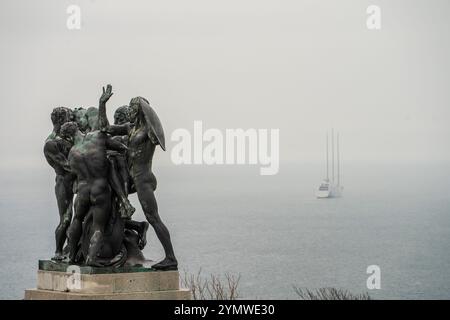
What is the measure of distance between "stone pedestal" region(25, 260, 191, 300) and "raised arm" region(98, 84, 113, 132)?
2316mm

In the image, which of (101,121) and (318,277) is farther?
(318,277)

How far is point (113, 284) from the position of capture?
90.2ft

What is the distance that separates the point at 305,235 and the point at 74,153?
1820 inches

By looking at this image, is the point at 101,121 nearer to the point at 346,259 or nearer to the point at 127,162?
the point at 127,162

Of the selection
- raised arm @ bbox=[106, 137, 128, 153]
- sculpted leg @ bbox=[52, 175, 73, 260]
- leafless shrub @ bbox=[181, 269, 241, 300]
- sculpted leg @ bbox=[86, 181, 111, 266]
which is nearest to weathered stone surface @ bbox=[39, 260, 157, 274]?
sculpted leg @ bbox=[86, 181, 111, 266]

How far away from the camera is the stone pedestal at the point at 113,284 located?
27406mm

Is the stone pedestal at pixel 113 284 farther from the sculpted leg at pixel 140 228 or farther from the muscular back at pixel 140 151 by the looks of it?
the muscular back at pixel 140 151

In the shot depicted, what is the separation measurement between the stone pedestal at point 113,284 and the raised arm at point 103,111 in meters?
2.32

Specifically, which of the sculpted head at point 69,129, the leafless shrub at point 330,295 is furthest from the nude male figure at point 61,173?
the leafless shrub at point 330,295

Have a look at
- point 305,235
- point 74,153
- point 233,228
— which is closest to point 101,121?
point 74,153

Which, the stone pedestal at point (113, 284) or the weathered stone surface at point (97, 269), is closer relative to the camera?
the stone pedestal at point (113, 284)
